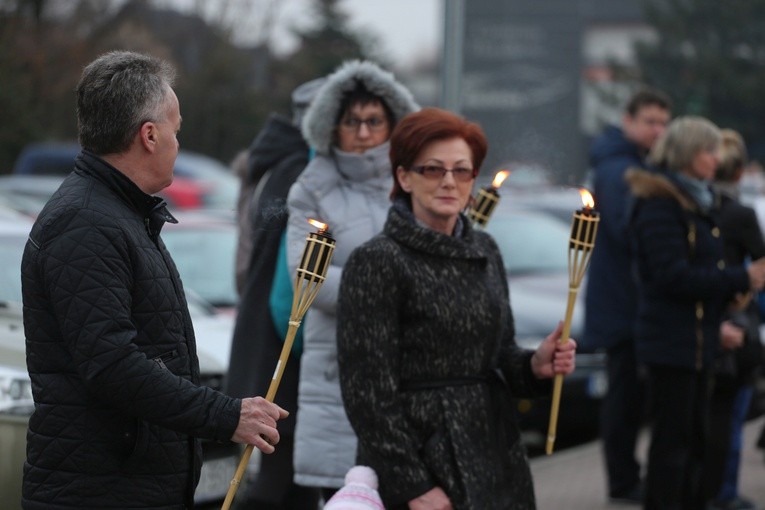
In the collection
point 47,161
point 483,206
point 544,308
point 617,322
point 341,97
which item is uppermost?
point 341,97

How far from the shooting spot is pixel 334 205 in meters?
5.02

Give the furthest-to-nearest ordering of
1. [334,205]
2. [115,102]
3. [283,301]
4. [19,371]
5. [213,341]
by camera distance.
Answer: [213,341], [19,371], [283,301], [334,205], [115,102]

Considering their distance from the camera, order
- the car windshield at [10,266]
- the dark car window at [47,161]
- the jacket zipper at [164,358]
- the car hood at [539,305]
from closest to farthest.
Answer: the jacket zipper at [164,358]
the car windshield at [10,266]
the car hood at [539,305]
the dark car window at [47,161]

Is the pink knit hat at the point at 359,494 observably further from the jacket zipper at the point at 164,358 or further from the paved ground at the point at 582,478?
the paved ground at the point at 582,478

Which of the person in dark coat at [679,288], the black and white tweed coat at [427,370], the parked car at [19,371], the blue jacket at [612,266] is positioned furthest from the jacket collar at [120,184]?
the blue jacket at [612,266]

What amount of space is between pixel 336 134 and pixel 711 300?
199 cm

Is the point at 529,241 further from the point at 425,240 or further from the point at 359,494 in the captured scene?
the point at 359,494

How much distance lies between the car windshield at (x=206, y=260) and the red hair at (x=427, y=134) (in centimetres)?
484

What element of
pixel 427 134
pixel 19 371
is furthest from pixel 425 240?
pixel 19 371

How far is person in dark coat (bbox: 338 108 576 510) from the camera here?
154 inches

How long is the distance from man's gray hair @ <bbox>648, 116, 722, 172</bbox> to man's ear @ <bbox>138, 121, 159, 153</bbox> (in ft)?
11.5

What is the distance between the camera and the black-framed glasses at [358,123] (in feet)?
17.0

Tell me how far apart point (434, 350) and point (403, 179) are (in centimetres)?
56

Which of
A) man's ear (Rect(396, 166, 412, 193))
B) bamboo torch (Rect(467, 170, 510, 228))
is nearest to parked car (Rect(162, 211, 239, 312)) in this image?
bamboo torch (Rect(467, 170, 510, 228))
